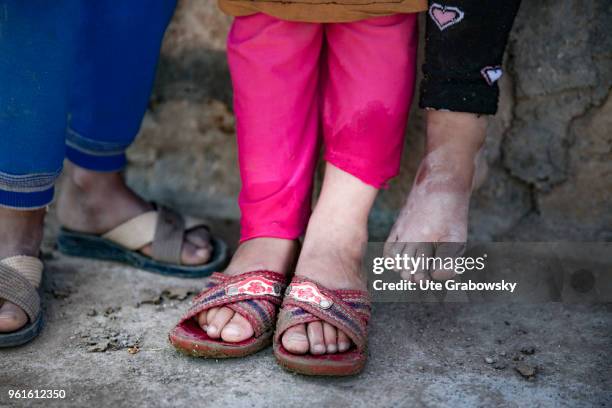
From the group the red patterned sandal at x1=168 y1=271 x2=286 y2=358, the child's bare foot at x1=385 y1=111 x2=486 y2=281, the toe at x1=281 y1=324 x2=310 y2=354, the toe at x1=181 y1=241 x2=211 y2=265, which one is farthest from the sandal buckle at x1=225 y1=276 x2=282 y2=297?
the toe at x1=181 y1=241 x2=211 y2=265

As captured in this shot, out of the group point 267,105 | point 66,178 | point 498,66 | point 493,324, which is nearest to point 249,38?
point 267,105

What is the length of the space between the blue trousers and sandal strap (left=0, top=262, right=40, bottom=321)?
12 cm

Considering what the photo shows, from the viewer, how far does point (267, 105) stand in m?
1.24

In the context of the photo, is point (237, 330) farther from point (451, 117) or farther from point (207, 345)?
point (451, 117)

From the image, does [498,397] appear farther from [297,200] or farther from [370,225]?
[370,225]

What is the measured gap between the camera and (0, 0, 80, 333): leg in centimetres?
109

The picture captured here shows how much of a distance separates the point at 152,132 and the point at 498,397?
1107 mm

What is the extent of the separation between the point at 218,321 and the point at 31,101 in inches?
18.7

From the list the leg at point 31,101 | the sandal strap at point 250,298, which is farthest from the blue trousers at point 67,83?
the sandal strap at point 250,298

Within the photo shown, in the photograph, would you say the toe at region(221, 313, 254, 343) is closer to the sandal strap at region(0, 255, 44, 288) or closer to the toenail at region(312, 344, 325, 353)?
the toenail at region(312, 344, 325, 353)

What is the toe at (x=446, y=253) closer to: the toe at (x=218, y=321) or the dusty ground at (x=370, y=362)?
the dusty ground at (x=370, y=362)

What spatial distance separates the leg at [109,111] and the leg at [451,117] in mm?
505

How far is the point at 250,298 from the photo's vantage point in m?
1.14

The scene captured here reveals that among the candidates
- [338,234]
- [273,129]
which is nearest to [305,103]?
[273,129]
